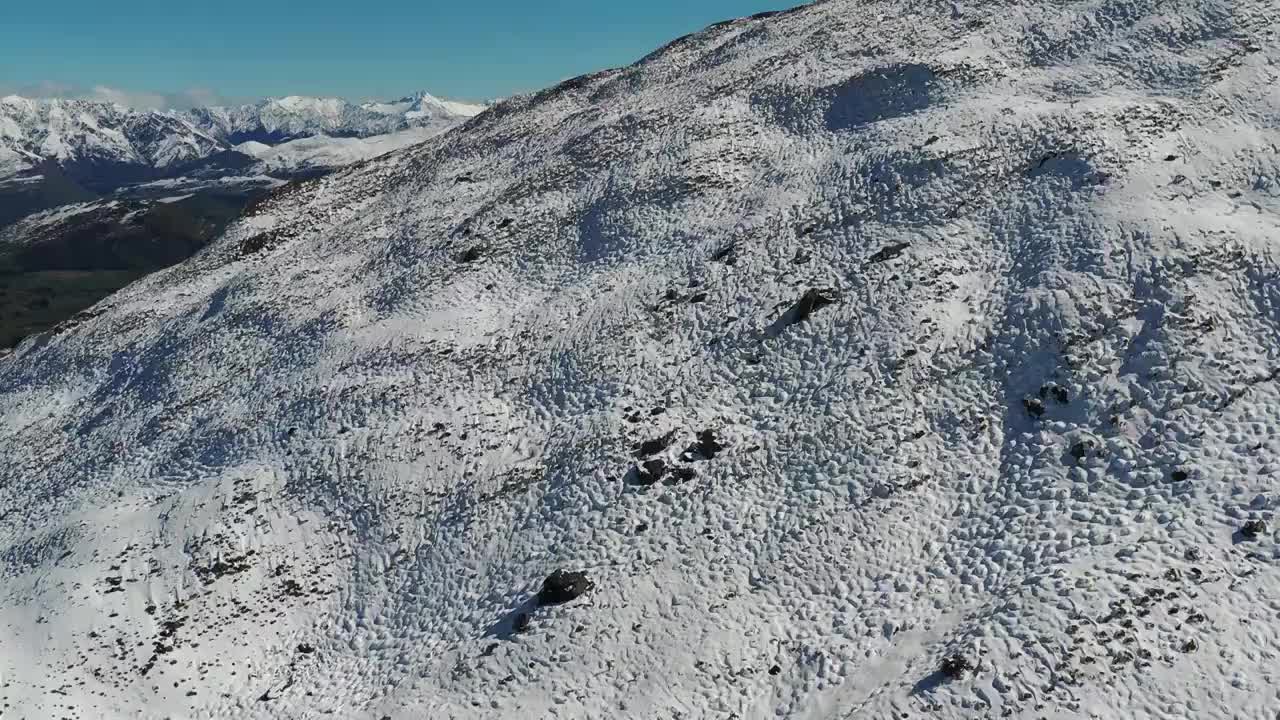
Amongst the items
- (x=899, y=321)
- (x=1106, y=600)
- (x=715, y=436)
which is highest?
(x=899, y=321)

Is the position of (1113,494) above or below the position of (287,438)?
below

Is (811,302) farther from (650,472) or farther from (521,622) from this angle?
(521,622)

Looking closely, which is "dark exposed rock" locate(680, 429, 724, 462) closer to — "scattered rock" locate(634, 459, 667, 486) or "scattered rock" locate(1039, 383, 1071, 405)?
"scattered rock" locate(634, 459, 667, 486)

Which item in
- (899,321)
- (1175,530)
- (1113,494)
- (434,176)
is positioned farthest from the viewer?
(434,176)

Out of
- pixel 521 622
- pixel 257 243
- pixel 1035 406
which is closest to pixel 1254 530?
pixel 1035 406

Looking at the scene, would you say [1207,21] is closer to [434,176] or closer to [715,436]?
[715,436]

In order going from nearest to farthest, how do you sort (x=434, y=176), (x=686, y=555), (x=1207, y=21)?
(x=686, y=555) < (x=1207, y=21) < (x=434, y=176)

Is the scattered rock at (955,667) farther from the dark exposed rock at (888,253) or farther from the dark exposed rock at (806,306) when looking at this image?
the dark exposed rock at (888,253)

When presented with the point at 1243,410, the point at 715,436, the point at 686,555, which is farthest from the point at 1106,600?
the point at 715,436
